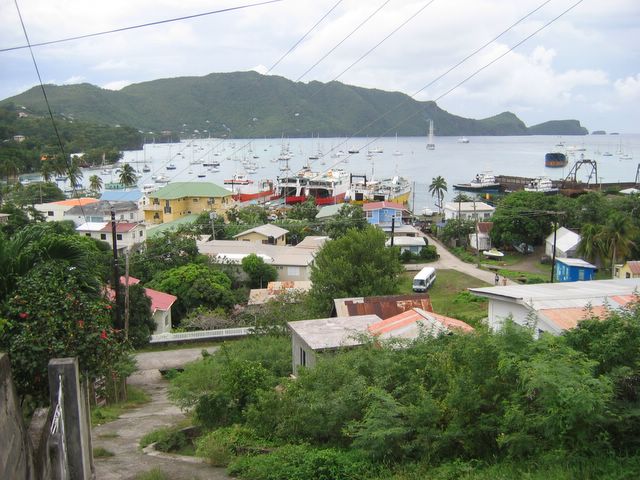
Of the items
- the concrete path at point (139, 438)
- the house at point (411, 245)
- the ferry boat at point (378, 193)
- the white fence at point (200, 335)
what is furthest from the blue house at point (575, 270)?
the ferry boat at point (378, 193)

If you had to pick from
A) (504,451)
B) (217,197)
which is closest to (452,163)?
(217,197)

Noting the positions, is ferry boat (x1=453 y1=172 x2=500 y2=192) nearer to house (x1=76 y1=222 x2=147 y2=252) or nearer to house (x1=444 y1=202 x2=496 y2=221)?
house (x1=444 y1=202 x2=496 y2=221)

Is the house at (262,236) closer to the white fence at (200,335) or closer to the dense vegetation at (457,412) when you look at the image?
the white fence at (200,335)

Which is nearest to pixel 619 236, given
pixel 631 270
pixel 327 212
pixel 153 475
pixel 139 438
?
pixel 631 270

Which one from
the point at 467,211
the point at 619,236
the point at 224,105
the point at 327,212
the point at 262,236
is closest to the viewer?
the point at 619,236

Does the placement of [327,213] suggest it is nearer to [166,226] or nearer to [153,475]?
[166,226]

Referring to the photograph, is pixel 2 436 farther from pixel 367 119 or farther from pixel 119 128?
pixel 367 119

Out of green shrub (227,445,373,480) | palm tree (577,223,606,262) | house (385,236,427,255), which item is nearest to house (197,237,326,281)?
house (385,236,427,255)
